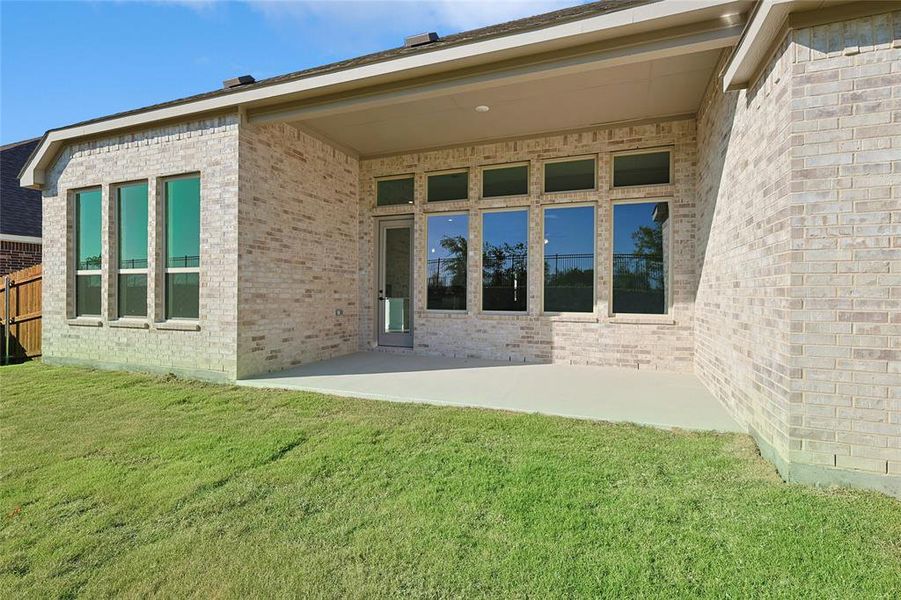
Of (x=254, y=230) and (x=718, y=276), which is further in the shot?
(x=254, y=230)

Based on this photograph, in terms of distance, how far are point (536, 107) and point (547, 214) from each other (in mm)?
1935

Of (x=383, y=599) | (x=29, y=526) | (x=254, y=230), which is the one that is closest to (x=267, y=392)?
(x=254, y=230)

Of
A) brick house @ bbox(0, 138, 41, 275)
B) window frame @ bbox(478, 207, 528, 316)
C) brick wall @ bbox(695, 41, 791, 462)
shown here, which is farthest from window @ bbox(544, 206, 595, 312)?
brick house @ bbox(0, 138, 41, 275)

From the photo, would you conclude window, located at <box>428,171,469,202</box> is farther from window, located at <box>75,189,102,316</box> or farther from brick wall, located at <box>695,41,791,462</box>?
window, located at <box>75,189,102,316</box>

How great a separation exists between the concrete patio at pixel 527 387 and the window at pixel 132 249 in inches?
109

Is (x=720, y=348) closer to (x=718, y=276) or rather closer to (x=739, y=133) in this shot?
(x=718, y=276)

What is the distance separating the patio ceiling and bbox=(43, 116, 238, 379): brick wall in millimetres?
1794

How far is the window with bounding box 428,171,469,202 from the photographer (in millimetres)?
7797

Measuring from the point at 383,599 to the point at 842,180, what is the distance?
12.3 feet

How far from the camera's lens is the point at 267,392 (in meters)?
5.28

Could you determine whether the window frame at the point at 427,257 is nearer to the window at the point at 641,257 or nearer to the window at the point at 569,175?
the window at the point at 569,175

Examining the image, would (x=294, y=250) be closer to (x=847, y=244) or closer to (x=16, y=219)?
(x=847, y=244)

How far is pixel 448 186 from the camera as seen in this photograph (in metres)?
7.92

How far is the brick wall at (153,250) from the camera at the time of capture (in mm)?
5887
